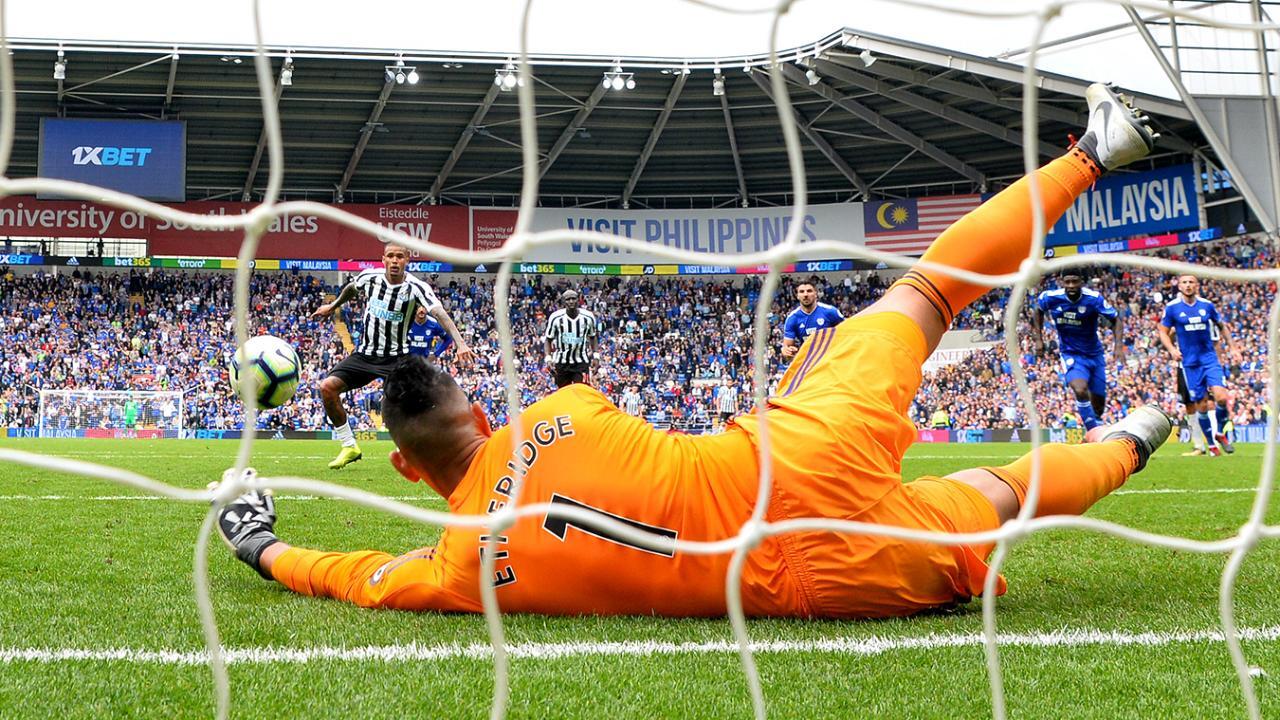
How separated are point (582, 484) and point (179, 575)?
1814 millimetres

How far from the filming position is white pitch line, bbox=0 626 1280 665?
2475mm

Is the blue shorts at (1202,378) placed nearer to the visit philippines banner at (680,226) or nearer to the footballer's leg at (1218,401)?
the footballer's leg at (1218,401)

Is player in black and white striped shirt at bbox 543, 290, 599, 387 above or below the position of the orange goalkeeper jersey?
above

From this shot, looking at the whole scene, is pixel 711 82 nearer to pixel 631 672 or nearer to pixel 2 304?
pixel 2 304

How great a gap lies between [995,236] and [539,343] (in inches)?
1066

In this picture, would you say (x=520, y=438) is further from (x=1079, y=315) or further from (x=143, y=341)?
(x=143, y=341)

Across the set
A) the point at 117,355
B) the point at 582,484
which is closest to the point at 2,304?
the point at 117,355

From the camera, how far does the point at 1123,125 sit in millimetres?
3539

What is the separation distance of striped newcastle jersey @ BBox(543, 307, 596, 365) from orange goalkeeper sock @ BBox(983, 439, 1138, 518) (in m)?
10.4

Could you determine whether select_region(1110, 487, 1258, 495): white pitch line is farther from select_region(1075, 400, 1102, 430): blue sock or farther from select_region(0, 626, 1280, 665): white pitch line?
select_region(0, 626, 1280, 665): white pitch line

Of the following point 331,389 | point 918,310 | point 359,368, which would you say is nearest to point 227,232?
point 331,389

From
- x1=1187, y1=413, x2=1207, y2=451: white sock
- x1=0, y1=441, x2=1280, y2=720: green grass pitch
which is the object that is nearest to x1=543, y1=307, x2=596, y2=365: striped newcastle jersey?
x1=1187, y1=413, x2=1207, y2=451: white sock

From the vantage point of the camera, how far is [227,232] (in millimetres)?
27953

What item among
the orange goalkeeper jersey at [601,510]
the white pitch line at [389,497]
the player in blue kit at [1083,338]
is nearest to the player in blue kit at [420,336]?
the white pitch line at [389,497]
